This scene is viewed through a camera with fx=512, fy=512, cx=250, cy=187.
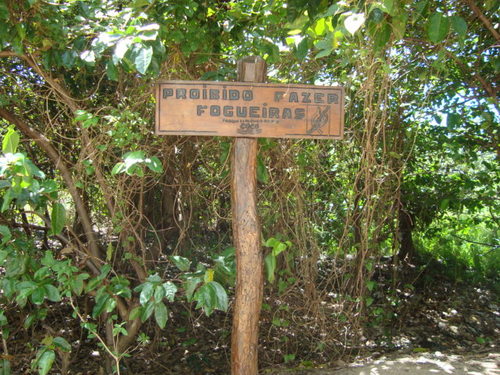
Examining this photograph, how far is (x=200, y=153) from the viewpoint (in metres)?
3.53

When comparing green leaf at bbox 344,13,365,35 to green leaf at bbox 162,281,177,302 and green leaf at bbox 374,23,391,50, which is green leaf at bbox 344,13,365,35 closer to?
green leaf at bbox 374,23,391,50

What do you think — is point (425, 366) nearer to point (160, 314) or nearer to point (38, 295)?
point (160, 314)

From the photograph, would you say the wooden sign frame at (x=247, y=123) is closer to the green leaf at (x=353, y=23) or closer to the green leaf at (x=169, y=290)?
the green leaf at (x=169, y=290)

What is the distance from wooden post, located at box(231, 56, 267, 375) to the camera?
272 centimetres

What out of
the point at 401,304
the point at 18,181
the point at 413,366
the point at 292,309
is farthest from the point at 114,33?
the point at 401,304

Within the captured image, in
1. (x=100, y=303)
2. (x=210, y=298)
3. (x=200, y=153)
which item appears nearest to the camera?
(x=210, y=298)

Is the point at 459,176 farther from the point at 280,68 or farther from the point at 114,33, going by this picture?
the point at 114,33

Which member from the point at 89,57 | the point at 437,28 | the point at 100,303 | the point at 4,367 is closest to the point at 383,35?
the point at 437,28

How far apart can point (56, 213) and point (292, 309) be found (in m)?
1.87

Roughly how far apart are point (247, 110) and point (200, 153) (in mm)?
943

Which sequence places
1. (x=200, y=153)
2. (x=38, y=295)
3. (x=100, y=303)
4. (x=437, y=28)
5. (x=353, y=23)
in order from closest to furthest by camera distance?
(x=353, y=23) < (x=437, y=28) < (x=38, y=295) < (x=100, y=303) < (x=200, y=153)

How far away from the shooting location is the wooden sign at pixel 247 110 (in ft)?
8.62

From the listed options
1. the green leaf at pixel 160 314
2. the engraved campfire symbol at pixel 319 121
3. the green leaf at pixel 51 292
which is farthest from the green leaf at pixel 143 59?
the green leaf at pixel 51 292

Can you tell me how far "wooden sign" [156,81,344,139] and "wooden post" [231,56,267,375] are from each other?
11cm
